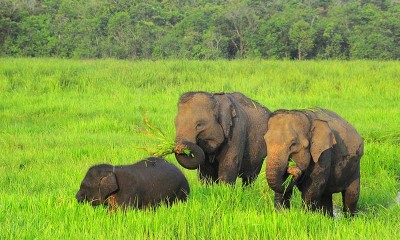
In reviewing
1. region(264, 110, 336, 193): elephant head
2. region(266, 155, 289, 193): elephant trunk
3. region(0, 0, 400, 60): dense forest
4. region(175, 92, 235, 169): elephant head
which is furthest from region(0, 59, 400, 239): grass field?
region(0, 0, 400, 60): dense forest

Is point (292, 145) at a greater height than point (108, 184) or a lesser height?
greater

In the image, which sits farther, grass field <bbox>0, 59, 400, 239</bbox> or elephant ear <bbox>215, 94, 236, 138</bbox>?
elephant ear <bbox>215, 94, 236, 138</bbox>

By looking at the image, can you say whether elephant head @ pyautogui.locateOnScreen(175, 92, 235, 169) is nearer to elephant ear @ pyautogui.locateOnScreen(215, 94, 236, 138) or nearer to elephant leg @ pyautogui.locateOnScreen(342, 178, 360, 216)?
elephant ear @ pyautogui.locateOnScreen(215, 94, 236, 138)

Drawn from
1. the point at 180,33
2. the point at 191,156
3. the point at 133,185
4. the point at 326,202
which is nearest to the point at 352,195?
the point at 326,202

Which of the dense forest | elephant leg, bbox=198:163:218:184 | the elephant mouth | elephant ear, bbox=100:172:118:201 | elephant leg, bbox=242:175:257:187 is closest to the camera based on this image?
elephant ear, bbox=100:172:118:201

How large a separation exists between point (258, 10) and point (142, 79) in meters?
33.9

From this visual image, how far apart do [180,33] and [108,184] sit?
38.4m

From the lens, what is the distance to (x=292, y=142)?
217 inches

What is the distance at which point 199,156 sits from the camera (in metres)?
6.06

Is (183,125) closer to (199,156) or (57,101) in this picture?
(199,156)

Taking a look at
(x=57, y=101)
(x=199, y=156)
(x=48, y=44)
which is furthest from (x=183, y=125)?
(x=48, y=44)

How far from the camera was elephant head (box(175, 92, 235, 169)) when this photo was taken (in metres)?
6.32

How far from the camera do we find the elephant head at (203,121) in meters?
6.32

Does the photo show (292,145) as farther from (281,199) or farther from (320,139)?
(281,199)
